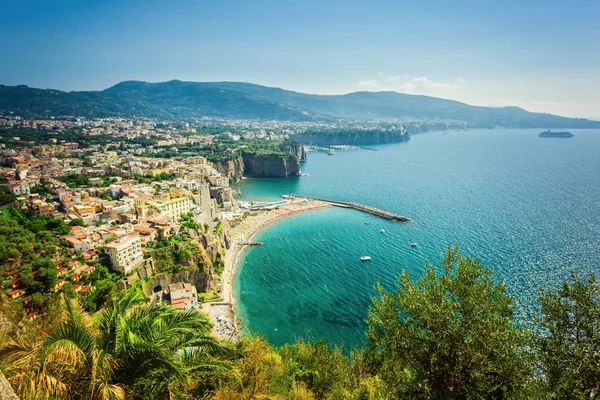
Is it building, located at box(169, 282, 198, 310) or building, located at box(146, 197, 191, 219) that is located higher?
building, located at box(146, 197, 191, 219)

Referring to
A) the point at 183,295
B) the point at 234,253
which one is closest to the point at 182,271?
the point at 183,295

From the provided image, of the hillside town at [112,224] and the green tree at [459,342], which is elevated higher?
the green tree at [459,342]

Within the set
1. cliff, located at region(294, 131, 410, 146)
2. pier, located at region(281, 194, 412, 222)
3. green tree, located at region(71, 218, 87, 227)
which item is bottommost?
pier, located at region(281, 194, 412, 222)

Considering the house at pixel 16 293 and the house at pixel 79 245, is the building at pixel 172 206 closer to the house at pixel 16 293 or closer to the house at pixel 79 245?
the house at pixel 79 245

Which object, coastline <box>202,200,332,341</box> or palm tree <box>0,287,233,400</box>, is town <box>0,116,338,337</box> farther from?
palm tree <box>0,287,233,400</box>

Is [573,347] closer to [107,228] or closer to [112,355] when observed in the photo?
[112,355]

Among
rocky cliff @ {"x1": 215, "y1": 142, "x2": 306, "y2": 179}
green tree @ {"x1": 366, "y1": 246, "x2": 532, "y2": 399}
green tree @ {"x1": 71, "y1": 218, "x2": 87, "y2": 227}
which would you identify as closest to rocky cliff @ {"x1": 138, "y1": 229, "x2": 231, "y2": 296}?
green tree @ {"x1": 71, "y1": 218, "x2": 87, "y2": 227}

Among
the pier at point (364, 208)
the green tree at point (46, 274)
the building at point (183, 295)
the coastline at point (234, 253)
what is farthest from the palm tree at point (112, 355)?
the pier at point (364, 208)
